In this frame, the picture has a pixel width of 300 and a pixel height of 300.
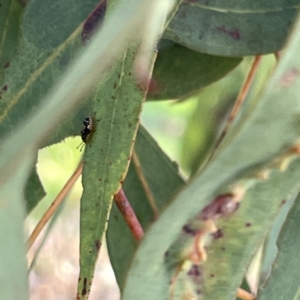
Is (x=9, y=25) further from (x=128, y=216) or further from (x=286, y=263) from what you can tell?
(x=286, y=263)

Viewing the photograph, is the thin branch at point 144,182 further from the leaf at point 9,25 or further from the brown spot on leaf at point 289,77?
the brown spot on leaf at point 289,77

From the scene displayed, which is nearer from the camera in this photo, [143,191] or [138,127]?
[138,127]

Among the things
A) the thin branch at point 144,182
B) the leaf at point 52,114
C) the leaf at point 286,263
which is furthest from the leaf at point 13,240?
the thin branch at point 144,182

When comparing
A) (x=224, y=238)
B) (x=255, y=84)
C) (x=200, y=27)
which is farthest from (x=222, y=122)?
(x=224, y=238)

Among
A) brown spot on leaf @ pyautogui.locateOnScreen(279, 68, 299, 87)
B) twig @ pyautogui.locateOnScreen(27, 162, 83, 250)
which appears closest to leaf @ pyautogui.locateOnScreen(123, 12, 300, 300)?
brown spot on leaf @ pyautogui.locateOnScreen(279, 68, 299, 87)

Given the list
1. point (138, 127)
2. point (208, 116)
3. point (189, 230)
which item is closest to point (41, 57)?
point (138, 127)

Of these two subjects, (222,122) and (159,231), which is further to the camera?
(222,122)

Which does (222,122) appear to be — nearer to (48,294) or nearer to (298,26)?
(298,26)

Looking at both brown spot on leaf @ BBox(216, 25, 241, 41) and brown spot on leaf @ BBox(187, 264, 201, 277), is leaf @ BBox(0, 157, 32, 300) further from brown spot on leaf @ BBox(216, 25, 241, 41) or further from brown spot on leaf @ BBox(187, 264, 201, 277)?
brown spot on leaf @ BBox(216, 25, 241, 41)
